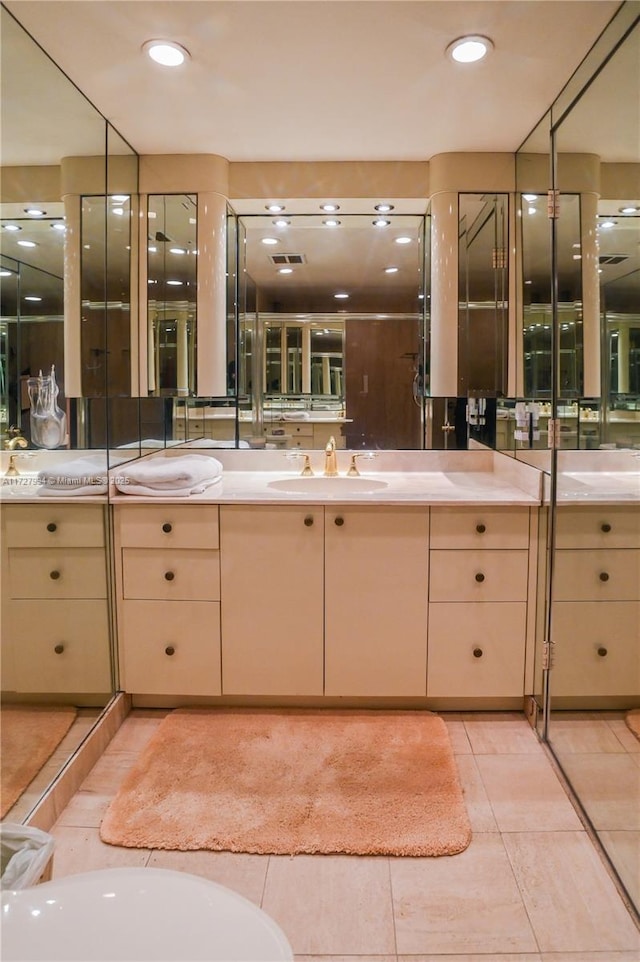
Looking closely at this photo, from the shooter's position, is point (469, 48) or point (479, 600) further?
point (479, 600)

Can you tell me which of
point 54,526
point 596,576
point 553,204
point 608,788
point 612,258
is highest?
point 553,204

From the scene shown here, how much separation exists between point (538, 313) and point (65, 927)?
2.21 m

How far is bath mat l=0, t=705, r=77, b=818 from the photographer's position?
1.60m

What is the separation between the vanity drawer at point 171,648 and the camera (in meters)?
2.42

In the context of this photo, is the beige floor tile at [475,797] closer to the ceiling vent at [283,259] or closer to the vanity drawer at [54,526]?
the vanity drawer at [54,526]

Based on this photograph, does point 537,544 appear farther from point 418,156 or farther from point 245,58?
point 245,58

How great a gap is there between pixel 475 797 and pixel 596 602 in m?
0.70

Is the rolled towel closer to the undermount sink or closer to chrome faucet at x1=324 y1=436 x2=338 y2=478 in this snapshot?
the undermount sink

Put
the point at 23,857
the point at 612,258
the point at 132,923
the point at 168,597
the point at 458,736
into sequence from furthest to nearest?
the point at 168,597
the point at 458,736
the point at 612,258
the point at 23,857
the point at 132,923

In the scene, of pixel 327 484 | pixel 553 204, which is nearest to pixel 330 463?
pixel 327 484

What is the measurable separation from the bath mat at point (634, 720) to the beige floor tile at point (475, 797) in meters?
0.50

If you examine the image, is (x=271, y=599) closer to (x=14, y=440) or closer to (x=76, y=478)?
(x=76, y=478)

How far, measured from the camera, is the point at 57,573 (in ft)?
6.51

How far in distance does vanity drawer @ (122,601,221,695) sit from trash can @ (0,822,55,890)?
4.04 feet
